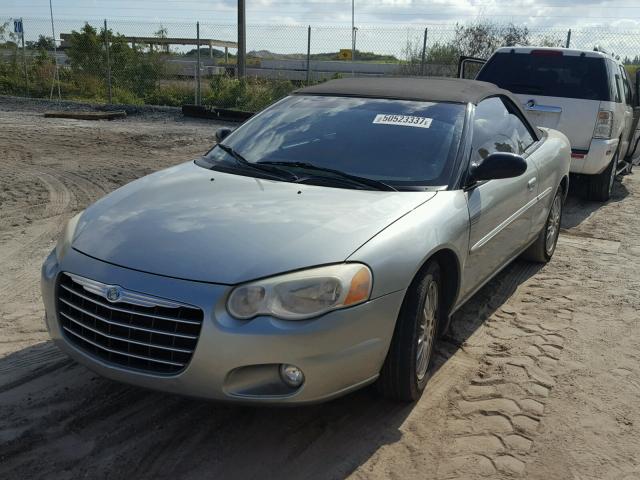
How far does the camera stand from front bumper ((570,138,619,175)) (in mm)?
7855

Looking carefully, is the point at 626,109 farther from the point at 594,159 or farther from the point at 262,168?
the point at 262,168

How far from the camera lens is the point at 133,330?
2.78 m

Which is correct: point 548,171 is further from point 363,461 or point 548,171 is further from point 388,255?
point 363,461

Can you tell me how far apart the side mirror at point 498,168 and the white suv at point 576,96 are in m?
4.58

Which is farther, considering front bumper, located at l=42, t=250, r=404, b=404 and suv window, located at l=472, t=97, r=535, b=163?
suv window, located at l=472, t=97, r=535, b=163

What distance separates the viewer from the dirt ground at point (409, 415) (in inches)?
112

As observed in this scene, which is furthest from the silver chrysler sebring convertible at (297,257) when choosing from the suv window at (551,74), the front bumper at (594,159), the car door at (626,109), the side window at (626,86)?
the side window at (626,86)

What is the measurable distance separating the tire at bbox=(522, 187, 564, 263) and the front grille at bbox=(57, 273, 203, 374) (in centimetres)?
371

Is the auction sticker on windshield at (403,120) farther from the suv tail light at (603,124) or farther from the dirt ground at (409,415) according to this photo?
the suv tail light at (603,124)

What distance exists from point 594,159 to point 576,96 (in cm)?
80

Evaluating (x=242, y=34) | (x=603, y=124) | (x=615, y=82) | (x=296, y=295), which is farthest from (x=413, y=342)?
(x=242, y=34)

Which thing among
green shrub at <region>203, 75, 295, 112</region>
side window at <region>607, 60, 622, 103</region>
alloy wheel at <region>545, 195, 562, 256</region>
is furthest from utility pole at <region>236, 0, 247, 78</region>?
alloy wheel at <region>545, 195, 562, 256</region>

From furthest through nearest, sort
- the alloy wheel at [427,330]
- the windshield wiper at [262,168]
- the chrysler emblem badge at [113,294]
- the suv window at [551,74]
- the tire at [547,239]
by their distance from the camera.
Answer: the suv window at [551,74] < the tire at [547,239] < the windshield wiper at [262,168] < the alloy wheel at [427,330] < the chrysler emblem badge at [113,294]

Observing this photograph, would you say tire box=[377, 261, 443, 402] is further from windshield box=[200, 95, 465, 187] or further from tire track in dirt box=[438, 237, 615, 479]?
windshield box=[200, 95, 465, 187]
